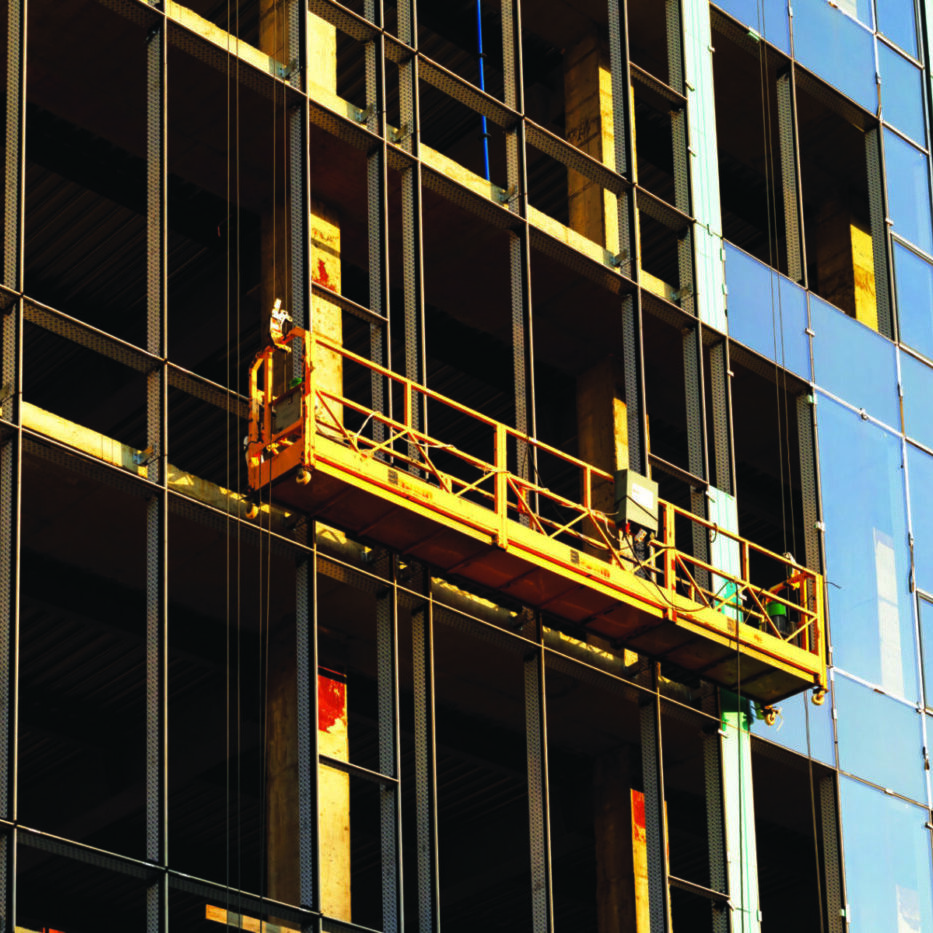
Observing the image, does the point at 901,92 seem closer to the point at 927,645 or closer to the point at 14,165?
the point at 927,645

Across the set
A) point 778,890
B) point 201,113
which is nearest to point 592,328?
point 201,113

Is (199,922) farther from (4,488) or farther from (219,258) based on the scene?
(4,488)

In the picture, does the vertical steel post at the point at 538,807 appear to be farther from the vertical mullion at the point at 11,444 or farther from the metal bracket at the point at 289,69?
the metal bracket at the point at 289,69

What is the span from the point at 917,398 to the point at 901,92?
673cm

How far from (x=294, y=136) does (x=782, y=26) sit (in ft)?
44.5

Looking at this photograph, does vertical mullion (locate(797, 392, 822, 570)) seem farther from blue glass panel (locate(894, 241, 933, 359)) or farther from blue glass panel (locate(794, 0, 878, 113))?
blue glass panel (locate(794, 0, 878, 113))

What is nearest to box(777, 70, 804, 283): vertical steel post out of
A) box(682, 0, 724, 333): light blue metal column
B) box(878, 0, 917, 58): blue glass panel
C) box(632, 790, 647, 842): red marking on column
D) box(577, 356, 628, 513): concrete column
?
box(682, 0, 724, 333): light blue metal column

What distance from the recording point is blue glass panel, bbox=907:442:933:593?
3922cm

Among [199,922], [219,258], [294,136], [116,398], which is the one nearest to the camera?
[294,136]

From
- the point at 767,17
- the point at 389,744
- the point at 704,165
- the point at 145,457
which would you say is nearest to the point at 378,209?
the point at 145,457

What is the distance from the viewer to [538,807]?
30.2 meters

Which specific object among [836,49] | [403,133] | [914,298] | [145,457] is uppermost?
[836,49]

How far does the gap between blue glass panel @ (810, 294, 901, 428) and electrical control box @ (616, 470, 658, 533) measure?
7392 millimetres

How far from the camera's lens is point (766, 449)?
129 feet
